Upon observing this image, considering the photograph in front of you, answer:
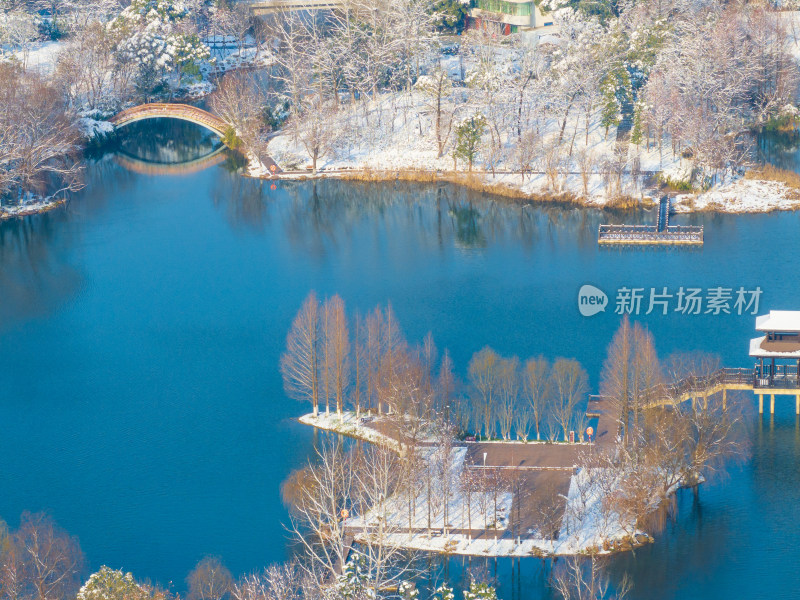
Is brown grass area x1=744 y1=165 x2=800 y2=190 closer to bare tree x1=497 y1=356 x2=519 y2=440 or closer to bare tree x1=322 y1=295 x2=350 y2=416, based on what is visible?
bare tree x1=497 y1=356 x2=519 y2=440

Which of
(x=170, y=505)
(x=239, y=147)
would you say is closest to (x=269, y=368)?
(x=170, y=505)

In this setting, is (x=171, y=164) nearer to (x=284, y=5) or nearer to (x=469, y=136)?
(x=469, y=136)

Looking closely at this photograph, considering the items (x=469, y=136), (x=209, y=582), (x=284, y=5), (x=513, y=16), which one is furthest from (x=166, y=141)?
(x=209, y=582)

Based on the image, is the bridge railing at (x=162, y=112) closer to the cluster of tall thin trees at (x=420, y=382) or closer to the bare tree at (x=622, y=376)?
the cluster of tall thin trees at (x=420, y=382)

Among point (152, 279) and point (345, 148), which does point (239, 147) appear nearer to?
point (345, 148)

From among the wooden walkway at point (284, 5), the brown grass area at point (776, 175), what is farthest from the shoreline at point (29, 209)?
the brown grass area at point (776, 175)

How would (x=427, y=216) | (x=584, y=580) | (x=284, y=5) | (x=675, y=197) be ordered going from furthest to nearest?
(x=284, y=5)
(x=427, y=216)
(x=675, y=197)
(x=584, y=580)
